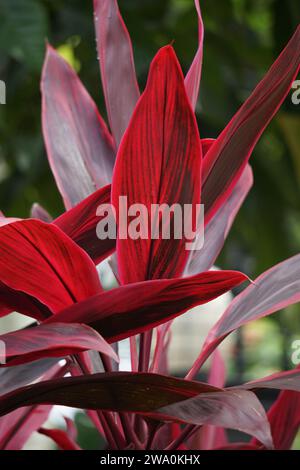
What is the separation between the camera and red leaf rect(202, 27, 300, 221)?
13.1 inches

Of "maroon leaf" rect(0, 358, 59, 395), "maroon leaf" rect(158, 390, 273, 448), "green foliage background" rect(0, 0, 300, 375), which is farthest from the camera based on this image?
"green foliage background" rect(0, 0, 300, 375)

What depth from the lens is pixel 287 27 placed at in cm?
108

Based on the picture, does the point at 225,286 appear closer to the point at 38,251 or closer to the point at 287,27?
the point at 38,251

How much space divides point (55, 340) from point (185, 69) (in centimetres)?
84

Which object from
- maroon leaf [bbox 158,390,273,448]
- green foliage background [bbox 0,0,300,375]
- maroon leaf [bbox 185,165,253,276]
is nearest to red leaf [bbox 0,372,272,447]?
maroon leaf [bbox 158,390,273,448]

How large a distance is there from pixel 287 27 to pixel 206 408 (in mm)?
872

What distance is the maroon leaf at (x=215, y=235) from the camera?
1.44ft

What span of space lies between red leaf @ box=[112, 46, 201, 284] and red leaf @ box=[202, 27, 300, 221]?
25mm

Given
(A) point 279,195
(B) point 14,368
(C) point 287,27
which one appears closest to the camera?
(B) point 14,368

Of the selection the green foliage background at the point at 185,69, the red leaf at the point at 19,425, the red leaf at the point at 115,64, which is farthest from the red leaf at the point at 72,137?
the green foliage background at the point at 185,69

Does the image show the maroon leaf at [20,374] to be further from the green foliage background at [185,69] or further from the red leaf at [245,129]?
the green foliage background at [185,69]

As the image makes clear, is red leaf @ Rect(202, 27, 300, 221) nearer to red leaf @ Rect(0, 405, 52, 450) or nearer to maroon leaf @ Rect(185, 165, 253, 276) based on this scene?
maroon leaf @ Rect(185, 165, 253, 276)

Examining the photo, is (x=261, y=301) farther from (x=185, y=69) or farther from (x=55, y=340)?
(x=185, y=69)

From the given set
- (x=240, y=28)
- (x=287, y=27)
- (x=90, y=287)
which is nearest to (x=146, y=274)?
(x=90, y=287)
